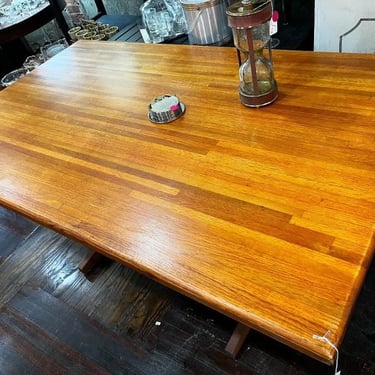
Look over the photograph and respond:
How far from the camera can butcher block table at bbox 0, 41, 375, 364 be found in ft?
2.03

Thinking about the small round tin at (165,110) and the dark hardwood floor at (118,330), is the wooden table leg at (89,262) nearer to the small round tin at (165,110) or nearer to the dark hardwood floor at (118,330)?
the dark hardwood floor at (118,330)

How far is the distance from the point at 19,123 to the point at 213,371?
3.64 ft

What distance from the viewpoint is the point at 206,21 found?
163 cm

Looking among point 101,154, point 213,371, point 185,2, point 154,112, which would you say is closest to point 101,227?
point 101,154

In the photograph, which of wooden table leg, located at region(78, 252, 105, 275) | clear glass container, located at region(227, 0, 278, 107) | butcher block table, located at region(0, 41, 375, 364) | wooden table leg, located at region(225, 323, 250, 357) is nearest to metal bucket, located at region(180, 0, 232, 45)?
butcher block table, located at region(0, 41, 375, 364)

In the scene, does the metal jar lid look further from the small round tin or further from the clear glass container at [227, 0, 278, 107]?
the small round tin

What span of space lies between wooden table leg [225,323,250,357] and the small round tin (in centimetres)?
71

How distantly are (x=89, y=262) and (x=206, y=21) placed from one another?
4.00 ft

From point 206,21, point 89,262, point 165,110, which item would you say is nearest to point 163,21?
point 206,21

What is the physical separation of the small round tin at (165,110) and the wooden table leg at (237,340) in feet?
2.33

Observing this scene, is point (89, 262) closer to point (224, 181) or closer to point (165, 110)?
point (165, 110)

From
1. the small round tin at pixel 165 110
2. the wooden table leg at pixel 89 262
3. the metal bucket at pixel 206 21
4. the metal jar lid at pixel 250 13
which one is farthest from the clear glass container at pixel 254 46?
the wooden table leg at pixel 89 262

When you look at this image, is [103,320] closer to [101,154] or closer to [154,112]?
[101,154]

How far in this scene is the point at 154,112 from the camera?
109cm
